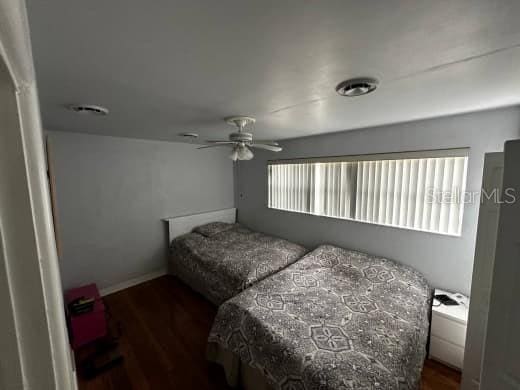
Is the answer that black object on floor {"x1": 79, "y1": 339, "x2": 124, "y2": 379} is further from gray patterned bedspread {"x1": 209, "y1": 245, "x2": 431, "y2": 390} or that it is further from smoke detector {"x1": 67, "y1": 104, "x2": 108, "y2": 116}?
smoke detector {"x1": 67, "y1": 104, "x2": 108, "y2": 116}

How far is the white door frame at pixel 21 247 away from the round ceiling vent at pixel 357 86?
4.34 ft

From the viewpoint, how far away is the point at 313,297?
76.6 inches

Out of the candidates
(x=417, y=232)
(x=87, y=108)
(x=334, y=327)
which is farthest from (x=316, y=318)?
(x=87, y=108)

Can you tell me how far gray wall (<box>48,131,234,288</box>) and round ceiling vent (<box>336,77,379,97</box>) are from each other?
2805 millimetres

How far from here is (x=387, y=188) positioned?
2.50m

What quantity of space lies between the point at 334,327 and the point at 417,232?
148 centimetres

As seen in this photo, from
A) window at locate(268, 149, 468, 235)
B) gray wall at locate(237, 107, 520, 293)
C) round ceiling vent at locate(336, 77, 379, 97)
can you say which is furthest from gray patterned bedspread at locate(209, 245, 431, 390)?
round ceiling vent at locate(336, 77, 379, 97)

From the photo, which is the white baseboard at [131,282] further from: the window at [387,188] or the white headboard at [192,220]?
the window at [387,188]

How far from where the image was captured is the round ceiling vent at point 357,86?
1206mm

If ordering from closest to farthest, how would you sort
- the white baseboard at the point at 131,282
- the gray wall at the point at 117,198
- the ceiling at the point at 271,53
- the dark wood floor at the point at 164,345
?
the ceiling at the point at 271,53 < the dark wood floor at the point at 164,345 < the gray wall at the point at 117,198 < the white baseboard at the point at 131,282

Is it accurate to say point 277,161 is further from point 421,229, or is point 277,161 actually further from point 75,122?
point 75,122

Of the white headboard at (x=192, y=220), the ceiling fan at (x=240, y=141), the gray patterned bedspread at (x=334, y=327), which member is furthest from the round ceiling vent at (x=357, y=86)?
the white headboard at (x=192, y=220)

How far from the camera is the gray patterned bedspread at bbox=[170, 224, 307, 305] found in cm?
242

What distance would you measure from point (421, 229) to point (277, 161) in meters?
2.17
